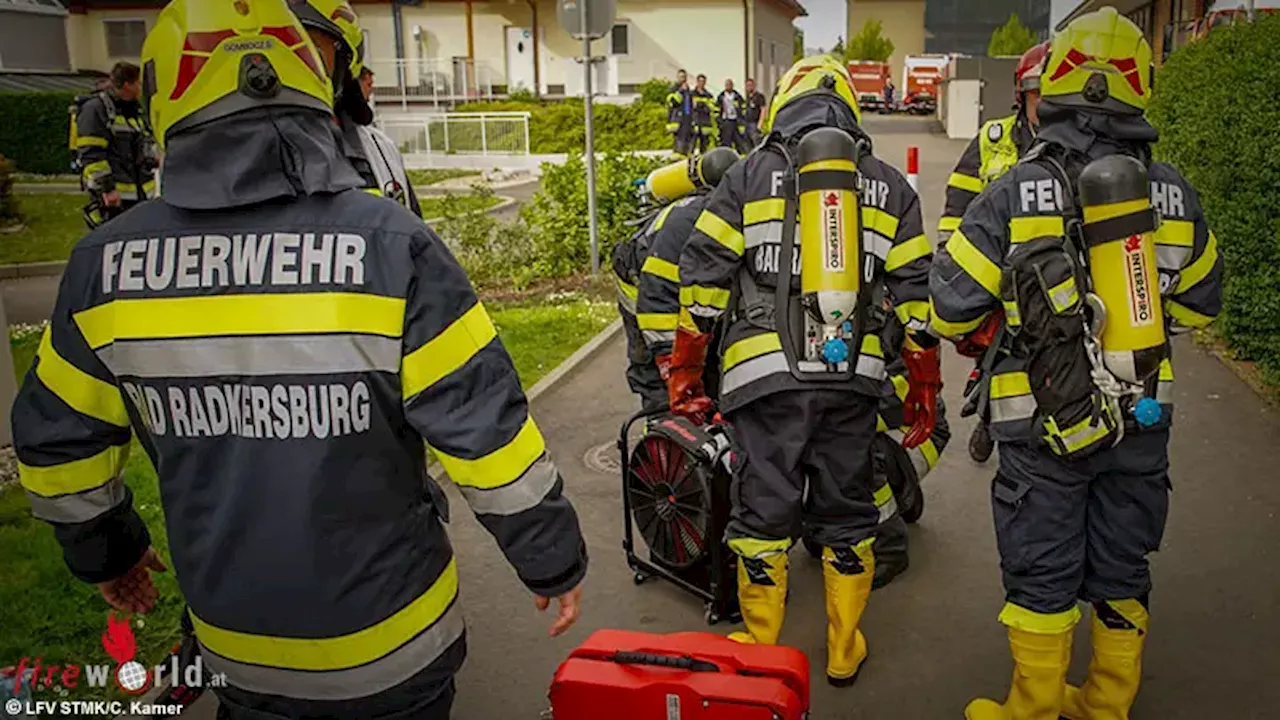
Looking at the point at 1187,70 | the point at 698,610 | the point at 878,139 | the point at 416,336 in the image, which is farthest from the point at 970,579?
the point at 878,139

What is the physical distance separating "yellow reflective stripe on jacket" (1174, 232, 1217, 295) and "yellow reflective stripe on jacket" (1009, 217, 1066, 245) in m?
0.55

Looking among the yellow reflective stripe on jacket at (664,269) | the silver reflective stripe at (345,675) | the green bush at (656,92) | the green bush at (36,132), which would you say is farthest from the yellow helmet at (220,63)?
the green bush at (656,92)

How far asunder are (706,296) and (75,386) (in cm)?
227

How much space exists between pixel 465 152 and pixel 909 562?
2552 cm

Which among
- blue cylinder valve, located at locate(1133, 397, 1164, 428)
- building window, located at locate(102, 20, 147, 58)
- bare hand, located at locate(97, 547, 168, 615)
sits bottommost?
bare hand, located at locate(97, 547, 168, 615)

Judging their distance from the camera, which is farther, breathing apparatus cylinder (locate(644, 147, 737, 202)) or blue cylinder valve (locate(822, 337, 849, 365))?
breathing apparatus cylinder (locate(644, 147, 737, 202))

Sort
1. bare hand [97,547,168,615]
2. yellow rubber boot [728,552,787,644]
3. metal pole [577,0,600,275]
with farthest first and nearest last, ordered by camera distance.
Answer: metal pole [577,0,600,275]
yellow rubber boot [728,552,787,644]
bare hand [97,547,168,615]

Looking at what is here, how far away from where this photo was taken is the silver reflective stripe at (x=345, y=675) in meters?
2.54

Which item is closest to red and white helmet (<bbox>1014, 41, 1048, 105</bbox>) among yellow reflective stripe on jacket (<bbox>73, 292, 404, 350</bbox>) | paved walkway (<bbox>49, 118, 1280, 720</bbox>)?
paved walkway (<bbox>49, 118, 1280, 720</bbox>)

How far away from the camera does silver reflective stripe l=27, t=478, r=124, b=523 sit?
2643mm

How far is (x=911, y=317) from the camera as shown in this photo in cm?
421

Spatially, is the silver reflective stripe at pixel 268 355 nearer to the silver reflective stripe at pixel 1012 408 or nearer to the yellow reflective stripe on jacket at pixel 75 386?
the yellow reflective stripe on jacket at pixel 75 386

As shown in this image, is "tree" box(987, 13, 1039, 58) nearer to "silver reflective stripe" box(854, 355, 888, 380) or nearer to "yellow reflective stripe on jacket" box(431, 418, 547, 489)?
"silver reflective stripe" box(854, 355, 888, 380)

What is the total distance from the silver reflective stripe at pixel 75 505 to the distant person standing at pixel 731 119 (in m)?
22.6
